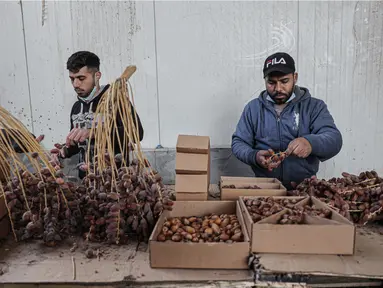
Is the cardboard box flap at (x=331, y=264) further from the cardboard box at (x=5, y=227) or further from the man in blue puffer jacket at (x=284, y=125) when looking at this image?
the cardboard box at (x=5, y=227)

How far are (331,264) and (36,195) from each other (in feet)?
3.34

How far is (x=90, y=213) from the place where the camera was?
114 cm


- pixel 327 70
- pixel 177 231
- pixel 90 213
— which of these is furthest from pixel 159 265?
pixel 327 70

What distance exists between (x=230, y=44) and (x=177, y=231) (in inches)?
80.8

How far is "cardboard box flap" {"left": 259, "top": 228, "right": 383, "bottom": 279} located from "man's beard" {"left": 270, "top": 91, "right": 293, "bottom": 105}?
1118 mm

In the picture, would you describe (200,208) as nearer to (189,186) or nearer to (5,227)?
(189,186)

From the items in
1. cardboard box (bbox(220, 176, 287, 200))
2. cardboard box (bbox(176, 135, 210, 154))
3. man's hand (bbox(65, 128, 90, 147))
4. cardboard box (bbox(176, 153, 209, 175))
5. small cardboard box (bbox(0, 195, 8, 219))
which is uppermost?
man's hand (bbox(65, 128, 90, 147))

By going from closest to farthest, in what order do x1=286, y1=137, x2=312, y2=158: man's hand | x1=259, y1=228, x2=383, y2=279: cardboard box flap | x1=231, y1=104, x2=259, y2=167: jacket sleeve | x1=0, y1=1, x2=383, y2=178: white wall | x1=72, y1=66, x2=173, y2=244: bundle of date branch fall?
x1=259, y1=228, x2=383, y2=279: cardboard box flap → x1=72, y1=66, x2=173, y2=244: bundle of date branch → x1=286, y1=137, x2=312, y2=158: man's hand → x1=231, y1=104, x2=259, y2=167: jacket sleeve → x1=0, y1=1, x2=383, y2=178: white wall

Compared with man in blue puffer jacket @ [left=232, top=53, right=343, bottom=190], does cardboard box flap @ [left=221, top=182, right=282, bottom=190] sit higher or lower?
lower

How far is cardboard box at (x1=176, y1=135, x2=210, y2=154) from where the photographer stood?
4.63 feet

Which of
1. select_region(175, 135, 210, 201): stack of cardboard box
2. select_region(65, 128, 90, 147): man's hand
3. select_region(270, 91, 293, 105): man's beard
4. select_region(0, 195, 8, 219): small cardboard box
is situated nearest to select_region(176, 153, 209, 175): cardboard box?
select_region(175, 135, 210, 201): stack of cardboard box

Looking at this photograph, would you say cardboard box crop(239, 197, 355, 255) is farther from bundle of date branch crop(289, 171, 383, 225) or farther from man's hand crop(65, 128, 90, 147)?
man's hand crop(65, 128, 90, 147)

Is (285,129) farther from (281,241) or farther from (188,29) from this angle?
(188,29)

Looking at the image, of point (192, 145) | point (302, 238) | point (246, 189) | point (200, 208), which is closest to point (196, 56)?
point (192, 145)
